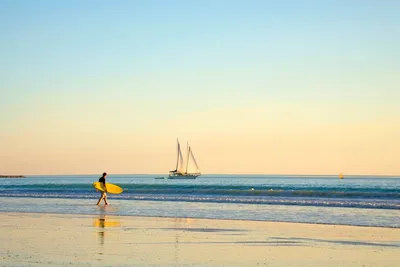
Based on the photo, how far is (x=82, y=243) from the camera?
17234mm

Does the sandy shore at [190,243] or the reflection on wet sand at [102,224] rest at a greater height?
the reflection on wet sand at [102,224]

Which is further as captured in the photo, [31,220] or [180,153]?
[180,153]

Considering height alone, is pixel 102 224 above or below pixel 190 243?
above

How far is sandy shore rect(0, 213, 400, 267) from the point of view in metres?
14.5

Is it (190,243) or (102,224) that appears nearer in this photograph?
(190,243)

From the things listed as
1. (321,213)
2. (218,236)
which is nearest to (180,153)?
(321,213)

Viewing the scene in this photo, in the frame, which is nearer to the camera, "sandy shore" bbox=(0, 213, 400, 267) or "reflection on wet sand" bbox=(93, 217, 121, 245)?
"sandy shore" bbox=(0, 213, 400, 267)

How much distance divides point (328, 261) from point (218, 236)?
542cm

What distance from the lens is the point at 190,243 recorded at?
57.7 feet

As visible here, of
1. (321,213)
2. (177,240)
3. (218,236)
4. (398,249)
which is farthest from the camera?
(321,213)

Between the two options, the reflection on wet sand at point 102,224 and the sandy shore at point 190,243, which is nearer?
the sandy shore at point 190,243

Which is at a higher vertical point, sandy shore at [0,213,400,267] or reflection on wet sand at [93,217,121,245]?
reflection on wet sand at [93,217,121,245]

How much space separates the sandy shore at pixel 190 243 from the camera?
14.5 meters

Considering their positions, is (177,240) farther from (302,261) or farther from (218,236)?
(302,261)
